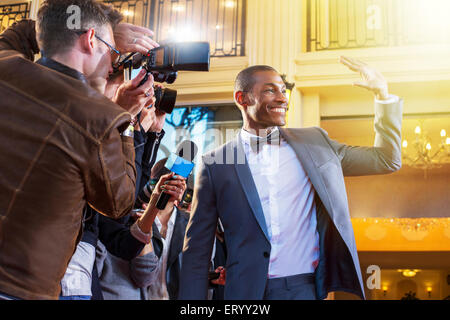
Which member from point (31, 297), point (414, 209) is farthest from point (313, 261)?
point (414, 209)

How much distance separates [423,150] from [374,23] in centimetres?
294

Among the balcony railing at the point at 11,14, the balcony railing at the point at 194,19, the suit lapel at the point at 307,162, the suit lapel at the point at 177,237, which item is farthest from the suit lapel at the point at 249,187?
the balcony railing at the point at 11,14

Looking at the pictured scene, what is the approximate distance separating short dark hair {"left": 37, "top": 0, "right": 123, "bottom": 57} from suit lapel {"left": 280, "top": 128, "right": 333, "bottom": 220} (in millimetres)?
1089

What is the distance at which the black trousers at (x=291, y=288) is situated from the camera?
6.40 ft

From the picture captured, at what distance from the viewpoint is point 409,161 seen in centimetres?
845

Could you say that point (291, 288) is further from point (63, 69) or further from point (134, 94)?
point (63, 69)

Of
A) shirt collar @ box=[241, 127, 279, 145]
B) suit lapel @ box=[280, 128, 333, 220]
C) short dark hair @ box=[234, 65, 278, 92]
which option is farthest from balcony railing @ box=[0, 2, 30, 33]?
suit lapel @ box=[280, 128, 333, 220]

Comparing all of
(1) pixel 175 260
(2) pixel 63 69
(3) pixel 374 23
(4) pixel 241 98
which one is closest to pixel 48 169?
(2) pixel 63 69

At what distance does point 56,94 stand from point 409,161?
26.5 feet

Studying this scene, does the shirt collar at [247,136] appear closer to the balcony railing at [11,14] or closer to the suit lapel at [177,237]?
the suit lapel at [177,237]

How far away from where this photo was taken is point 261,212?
210 cm

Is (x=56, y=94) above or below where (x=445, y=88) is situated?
below

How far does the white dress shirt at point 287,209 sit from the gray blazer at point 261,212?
5 cm

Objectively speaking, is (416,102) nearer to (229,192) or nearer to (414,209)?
(229,192)
